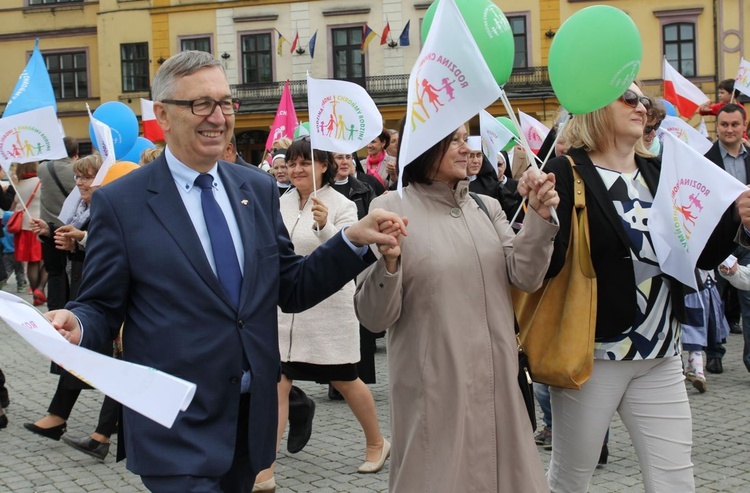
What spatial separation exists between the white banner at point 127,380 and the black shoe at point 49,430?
4.51m

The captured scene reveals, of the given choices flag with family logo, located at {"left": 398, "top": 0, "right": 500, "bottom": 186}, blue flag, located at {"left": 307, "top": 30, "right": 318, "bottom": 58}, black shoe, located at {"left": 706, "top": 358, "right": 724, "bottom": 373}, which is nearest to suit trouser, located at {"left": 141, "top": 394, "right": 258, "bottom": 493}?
flag with family logo, located at {"left": 398, "top": 0, "right": 500, "bottom": 186}

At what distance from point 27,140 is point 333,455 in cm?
344

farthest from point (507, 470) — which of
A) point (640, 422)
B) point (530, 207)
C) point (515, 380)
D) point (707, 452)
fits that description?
point (707, 452)

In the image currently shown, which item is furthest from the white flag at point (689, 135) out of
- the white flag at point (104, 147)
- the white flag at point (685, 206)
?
the white flag at point (104, 147)

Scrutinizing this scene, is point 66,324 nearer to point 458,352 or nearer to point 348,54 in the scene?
point 458,352

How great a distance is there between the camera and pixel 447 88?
3.29 metres

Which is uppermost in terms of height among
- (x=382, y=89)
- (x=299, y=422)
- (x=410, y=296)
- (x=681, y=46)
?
(x=681, y=46)

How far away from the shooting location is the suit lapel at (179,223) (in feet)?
9.60

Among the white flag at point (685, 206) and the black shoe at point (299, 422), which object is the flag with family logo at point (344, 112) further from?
the white flag at point (685, 206)

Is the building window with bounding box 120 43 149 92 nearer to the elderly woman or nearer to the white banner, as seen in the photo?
the elderly woman

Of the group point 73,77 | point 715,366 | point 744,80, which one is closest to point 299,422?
point 715,366

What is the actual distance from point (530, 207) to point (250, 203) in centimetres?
100

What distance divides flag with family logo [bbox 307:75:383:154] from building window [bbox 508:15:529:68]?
29.4 meters

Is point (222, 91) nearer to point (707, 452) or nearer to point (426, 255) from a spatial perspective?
point (426, 255)
